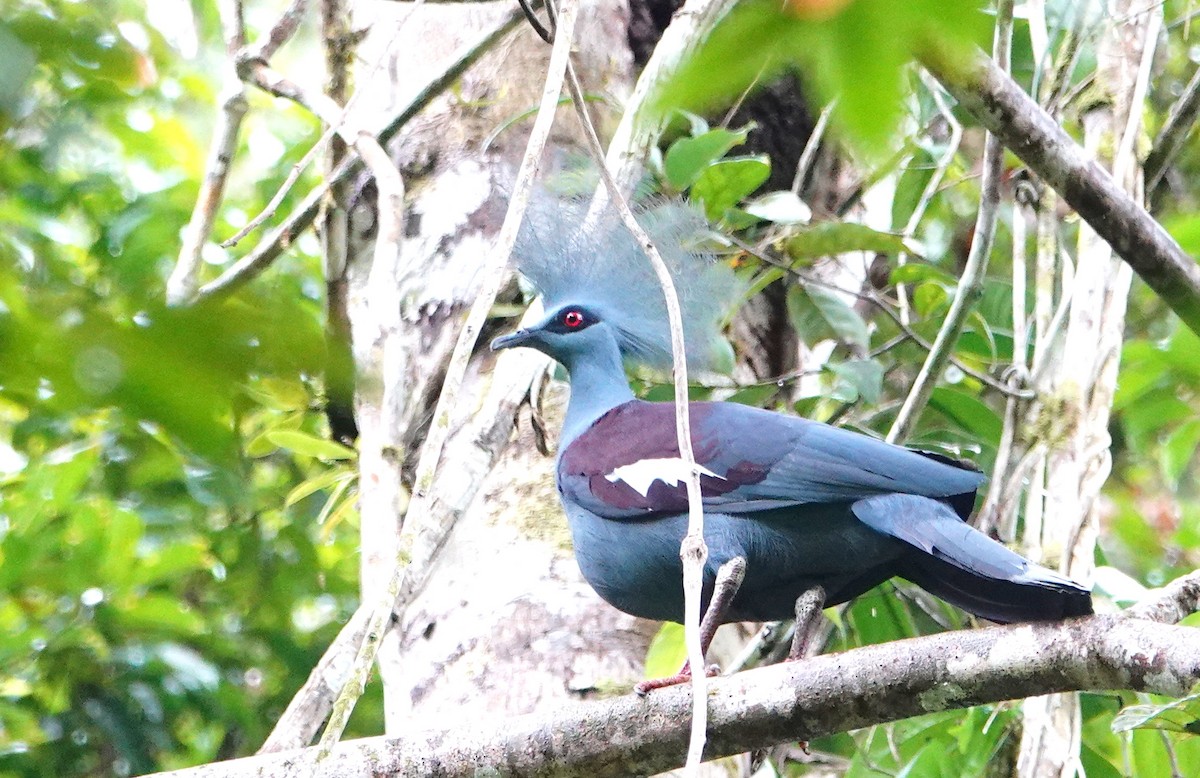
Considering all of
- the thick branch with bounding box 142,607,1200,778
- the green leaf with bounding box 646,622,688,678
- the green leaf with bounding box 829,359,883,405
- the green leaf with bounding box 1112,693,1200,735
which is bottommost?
the thick branch with bounding box 142,607,1200,778

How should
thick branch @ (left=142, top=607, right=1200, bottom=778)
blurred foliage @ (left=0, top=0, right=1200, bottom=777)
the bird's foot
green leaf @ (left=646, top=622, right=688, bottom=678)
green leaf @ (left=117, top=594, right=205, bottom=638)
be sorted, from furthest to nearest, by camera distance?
green leaf @ (left=117, top=594, right=205, bottom=638)
green leaf @ (left=646, top=622, right=688, bottom=678)
the bird's foot
blurred foliage @ (left=0, top=0, right=1200, bottom=777)
thick branch @ (left=142, top=607, right=1200, bottom=778)

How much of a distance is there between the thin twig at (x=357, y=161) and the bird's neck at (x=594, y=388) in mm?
927

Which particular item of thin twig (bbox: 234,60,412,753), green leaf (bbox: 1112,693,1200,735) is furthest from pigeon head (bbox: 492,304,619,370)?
green leaf (bbox: 1112,693,1200,735)

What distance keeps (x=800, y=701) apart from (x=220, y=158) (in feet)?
6.52

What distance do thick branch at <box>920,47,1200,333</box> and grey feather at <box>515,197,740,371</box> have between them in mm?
879

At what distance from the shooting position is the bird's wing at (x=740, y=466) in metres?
2.48

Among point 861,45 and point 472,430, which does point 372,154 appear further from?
point 861,45

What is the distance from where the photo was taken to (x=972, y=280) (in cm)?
285

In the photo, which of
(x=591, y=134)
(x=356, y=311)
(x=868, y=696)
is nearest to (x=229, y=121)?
(x=356, y=311)

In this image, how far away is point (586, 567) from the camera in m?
2.71

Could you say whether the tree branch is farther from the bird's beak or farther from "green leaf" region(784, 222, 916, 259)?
"green leaf" region(784, 222, 916, 259)

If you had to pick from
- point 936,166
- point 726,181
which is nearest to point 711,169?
point 726,181

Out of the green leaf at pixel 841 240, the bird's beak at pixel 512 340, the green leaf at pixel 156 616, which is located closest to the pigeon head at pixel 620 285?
the bird's beak at pixel 512 340

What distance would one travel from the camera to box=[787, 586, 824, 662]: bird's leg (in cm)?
245
